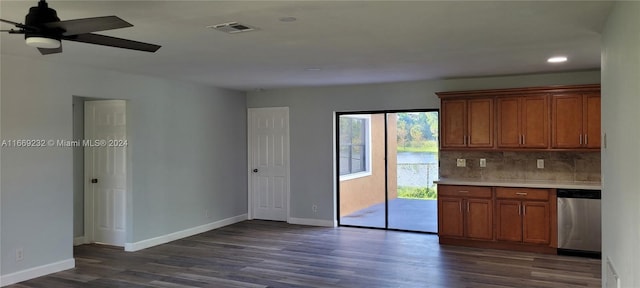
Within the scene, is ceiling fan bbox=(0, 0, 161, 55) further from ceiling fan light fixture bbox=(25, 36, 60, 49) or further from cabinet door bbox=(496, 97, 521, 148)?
cabinet door bbox=(496, 97, 521, 148)

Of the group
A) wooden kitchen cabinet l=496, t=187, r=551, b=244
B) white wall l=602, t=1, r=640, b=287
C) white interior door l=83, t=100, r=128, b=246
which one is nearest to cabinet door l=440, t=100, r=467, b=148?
wooden kitchen cabinet l=496, t=187, r=551, b=244

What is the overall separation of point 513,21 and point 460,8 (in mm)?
633

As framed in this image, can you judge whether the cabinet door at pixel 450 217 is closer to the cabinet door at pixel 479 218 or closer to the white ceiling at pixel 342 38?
the cabinet door at pixel 479 218

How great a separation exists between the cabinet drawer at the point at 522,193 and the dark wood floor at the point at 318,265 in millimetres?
717

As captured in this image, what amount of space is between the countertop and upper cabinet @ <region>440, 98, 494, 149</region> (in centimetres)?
49

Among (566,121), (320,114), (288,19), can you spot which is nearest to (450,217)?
(566,121)

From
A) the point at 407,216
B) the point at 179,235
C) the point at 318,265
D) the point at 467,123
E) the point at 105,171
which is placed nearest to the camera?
the point at 318,265

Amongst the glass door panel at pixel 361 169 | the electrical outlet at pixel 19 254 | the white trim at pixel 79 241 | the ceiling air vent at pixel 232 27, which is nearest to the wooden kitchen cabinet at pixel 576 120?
the glass door panel at pixel 361 169

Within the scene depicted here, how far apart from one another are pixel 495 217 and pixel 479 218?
203mm

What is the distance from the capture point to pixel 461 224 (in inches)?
253

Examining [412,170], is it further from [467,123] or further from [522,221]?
[522,221]

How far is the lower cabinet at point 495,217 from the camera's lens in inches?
236

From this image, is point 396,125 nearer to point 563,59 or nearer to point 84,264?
point 563,59

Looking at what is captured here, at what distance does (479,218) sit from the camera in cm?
633
